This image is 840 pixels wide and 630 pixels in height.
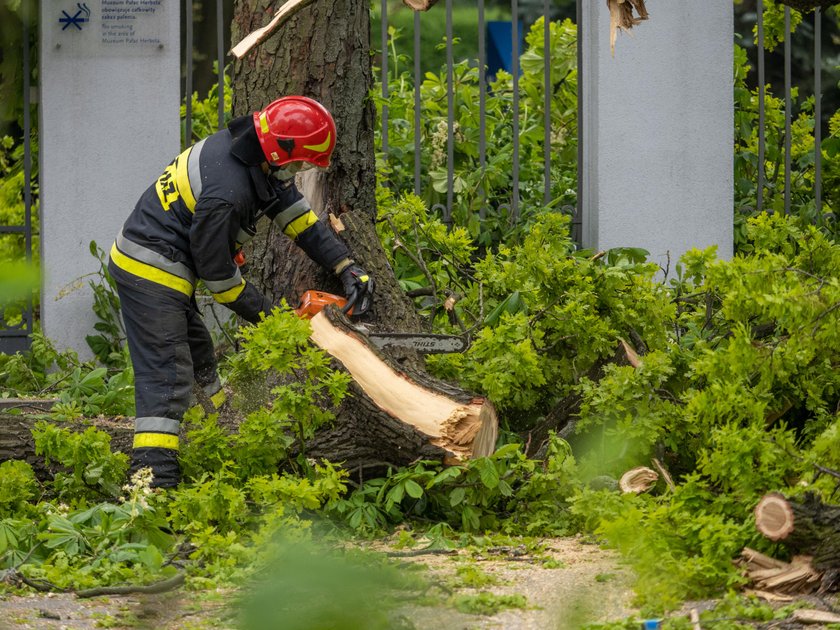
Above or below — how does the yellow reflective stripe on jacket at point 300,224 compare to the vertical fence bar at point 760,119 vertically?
below

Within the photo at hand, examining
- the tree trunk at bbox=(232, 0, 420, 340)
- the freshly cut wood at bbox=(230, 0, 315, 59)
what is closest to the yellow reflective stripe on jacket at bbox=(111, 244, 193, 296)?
the tree trunk at bbox=(232, 0, 420, 340)

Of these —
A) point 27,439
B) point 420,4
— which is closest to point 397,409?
point 27,439

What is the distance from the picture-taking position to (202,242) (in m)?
4.32

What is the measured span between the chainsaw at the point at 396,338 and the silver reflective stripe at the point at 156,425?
643mm

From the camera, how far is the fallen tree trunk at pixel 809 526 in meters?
2.96

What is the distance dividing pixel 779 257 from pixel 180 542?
219cm

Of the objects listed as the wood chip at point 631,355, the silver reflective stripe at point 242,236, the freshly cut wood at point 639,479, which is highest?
the silver reflective stripe at point 242,236

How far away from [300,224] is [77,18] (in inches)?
103

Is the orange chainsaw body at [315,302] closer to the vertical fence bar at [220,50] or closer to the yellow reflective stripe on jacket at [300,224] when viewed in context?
the yellow reflective stripe on jacket at [300,224]

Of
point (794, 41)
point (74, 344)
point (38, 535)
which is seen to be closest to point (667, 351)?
point (38, 535)

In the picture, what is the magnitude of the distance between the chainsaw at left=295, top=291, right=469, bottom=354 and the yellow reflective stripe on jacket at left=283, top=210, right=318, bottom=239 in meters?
0.29

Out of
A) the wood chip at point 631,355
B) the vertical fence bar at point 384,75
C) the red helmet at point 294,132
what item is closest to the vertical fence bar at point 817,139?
the vertical fence bar at point 384,75

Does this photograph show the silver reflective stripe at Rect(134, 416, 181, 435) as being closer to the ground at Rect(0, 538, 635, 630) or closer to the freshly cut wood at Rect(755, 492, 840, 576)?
the ground at Rect(0, 538, 635, 630)

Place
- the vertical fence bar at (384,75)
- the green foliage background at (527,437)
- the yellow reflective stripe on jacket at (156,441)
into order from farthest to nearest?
the vertical fence bar at (384,75)
the yellow reflective stripe on jacket at (156,441)
the green foliage background at (527,437)
